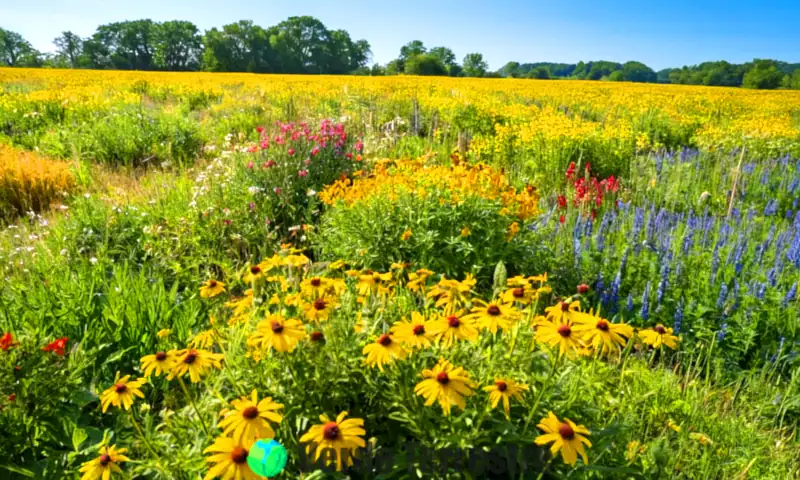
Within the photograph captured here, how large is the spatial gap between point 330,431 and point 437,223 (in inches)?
81.7

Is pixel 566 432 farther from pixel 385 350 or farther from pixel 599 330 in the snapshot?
pixel 385 350

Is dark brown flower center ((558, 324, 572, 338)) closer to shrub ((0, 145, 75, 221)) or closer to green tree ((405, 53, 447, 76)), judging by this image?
shrub ((0, 145, 75, 221))

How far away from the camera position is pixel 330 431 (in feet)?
3.40

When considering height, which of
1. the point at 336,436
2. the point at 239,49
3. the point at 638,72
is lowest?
the point at 336,436

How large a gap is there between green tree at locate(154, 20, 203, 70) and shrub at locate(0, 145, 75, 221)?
68319 mm

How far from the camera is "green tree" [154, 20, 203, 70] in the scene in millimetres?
64938

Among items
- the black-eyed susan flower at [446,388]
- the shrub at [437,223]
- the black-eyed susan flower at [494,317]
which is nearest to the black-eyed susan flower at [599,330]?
the black-eyed susan flower at [494,317]

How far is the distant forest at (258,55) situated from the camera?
53.7m

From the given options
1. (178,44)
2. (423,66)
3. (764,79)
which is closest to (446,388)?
(423,66)

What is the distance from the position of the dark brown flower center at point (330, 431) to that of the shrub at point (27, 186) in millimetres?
4604

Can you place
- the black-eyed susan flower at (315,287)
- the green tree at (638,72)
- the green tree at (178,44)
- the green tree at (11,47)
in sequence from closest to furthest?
the black-eyed susan flower at (315,287) → the green tree at (178,44) → the green tree at (11,47) → the green tree at (638,72)

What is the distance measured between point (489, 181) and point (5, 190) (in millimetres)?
4697

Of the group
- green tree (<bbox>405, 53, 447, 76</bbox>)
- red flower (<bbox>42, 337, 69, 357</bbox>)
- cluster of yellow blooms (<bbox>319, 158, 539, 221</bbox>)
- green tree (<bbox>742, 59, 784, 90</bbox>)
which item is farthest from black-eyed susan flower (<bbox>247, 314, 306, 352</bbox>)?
green tree (<bbox>742, 59, 784, 90</bbox>)

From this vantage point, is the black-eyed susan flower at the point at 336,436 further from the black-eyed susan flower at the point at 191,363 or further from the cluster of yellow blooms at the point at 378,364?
the black-eyed susan flower at the point at 191,363
